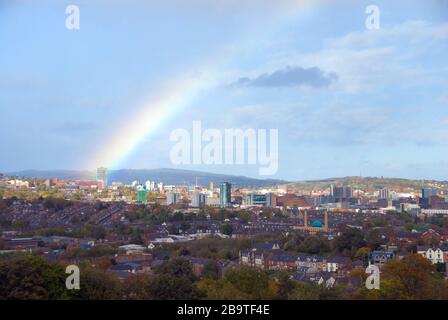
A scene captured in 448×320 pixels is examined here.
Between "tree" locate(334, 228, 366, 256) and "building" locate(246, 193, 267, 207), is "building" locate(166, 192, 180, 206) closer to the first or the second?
"building" locate(246, 193, 267, 207)

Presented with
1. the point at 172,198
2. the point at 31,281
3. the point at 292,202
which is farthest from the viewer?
the point at 292,202

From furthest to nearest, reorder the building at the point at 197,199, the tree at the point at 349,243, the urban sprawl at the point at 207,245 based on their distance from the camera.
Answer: the building at the point at 197,199, the tree at the point at 349,243, the urban sprawl at the point at 207,245

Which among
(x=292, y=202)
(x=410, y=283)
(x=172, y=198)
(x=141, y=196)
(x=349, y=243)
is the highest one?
(x=141, y=196)

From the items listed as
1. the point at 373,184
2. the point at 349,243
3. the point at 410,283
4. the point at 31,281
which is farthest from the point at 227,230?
the point at 373,184

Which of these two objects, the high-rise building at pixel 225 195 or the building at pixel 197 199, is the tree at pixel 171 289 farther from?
the building at pixel 197 199

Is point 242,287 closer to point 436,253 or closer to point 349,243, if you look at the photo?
point 349,243

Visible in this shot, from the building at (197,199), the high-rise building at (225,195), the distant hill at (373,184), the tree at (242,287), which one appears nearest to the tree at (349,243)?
the tree at (242,287)

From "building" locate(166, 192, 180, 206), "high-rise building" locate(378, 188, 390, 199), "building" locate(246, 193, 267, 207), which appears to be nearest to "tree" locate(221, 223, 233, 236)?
"building" locate(166, 192, 180, 206)

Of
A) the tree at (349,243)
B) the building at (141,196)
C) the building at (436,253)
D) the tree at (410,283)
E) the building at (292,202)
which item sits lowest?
the building at (436,253)
